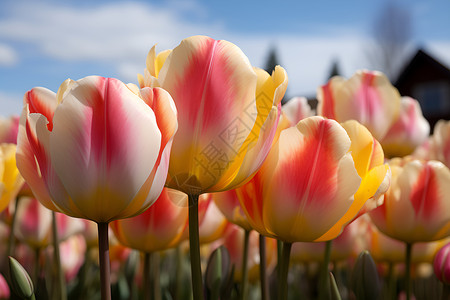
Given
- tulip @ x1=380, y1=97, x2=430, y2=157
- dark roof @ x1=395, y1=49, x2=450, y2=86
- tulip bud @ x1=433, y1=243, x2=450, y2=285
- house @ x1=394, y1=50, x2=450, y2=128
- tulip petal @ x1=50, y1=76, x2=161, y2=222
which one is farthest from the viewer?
dark roof @ x1=395, y1=49, x2=450, y2=86

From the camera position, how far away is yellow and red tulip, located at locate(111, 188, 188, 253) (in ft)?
2.03

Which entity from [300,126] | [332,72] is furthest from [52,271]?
[332,72]

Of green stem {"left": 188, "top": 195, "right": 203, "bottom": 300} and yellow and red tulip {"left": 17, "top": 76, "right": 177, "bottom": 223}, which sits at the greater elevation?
yellow and red tulip {"left": 17, "top": 76, "right": 177, "bottom": 223}

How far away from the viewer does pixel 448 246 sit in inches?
27.8

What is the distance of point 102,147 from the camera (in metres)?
0.39

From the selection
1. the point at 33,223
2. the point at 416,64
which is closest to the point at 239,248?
the point at 33,223

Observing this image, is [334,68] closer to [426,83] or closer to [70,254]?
[426,83]

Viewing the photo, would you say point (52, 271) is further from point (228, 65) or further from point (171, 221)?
point (228, 65)

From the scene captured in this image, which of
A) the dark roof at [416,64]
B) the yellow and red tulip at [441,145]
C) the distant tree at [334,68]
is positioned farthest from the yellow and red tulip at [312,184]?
the distant tree at [334,68]

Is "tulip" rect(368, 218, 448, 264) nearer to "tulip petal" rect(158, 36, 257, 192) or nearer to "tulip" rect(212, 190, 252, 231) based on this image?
"tulip" rect(212, 190, 252, 231)

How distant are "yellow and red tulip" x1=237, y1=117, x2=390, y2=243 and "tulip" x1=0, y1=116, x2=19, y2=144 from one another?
582 mm

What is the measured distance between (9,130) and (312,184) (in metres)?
0.65

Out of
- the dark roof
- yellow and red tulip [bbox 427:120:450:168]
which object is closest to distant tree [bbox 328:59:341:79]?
the dark roof

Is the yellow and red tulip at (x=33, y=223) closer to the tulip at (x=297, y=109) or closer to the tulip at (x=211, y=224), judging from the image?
the tulip at (x=211, y=224)
